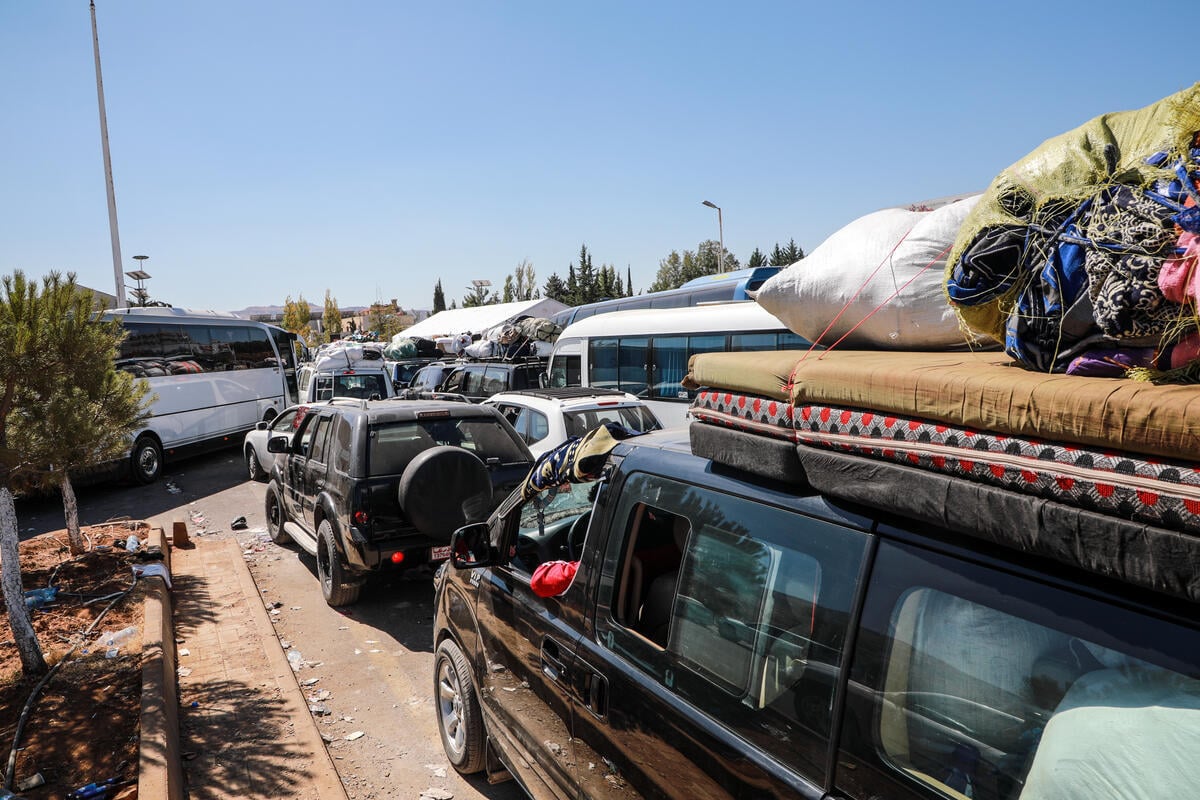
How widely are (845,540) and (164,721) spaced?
14.4 feet

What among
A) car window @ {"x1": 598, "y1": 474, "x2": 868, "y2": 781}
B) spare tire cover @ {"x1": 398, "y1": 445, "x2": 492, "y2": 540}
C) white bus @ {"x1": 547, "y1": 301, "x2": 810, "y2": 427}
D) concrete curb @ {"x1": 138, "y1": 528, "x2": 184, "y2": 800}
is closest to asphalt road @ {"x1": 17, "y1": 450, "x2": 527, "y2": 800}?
concrete curb @ {"x1": 138, "y1": 528, "x2": 184, "y2": 800}

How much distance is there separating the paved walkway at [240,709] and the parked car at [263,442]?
4732mm

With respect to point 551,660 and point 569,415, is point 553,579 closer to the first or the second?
point 551,660

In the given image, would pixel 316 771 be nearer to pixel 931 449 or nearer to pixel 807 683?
pixel 807 683

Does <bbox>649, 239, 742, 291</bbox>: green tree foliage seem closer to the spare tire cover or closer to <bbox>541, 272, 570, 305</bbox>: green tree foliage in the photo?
<bbox>541, 272, 570, 305</bbox>: green tree foliage

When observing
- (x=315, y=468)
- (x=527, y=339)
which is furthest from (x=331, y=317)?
(x=315, y=468)

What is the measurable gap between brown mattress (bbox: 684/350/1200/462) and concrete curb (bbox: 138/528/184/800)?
146 inches

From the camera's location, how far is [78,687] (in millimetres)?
4984

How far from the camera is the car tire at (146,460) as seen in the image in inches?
568

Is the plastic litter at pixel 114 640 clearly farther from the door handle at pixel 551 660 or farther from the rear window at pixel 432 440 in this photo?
the door handle at pixel 551 660

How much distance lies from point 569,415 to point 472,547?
495 centimetres

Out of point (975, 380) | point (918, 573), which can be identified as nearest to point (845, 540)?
point (918, 573)

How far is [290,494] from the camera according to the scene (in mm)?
8680

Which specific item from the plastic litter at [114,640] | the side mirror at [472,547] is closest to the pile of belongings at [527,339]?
the plastic litter at [114,640]
